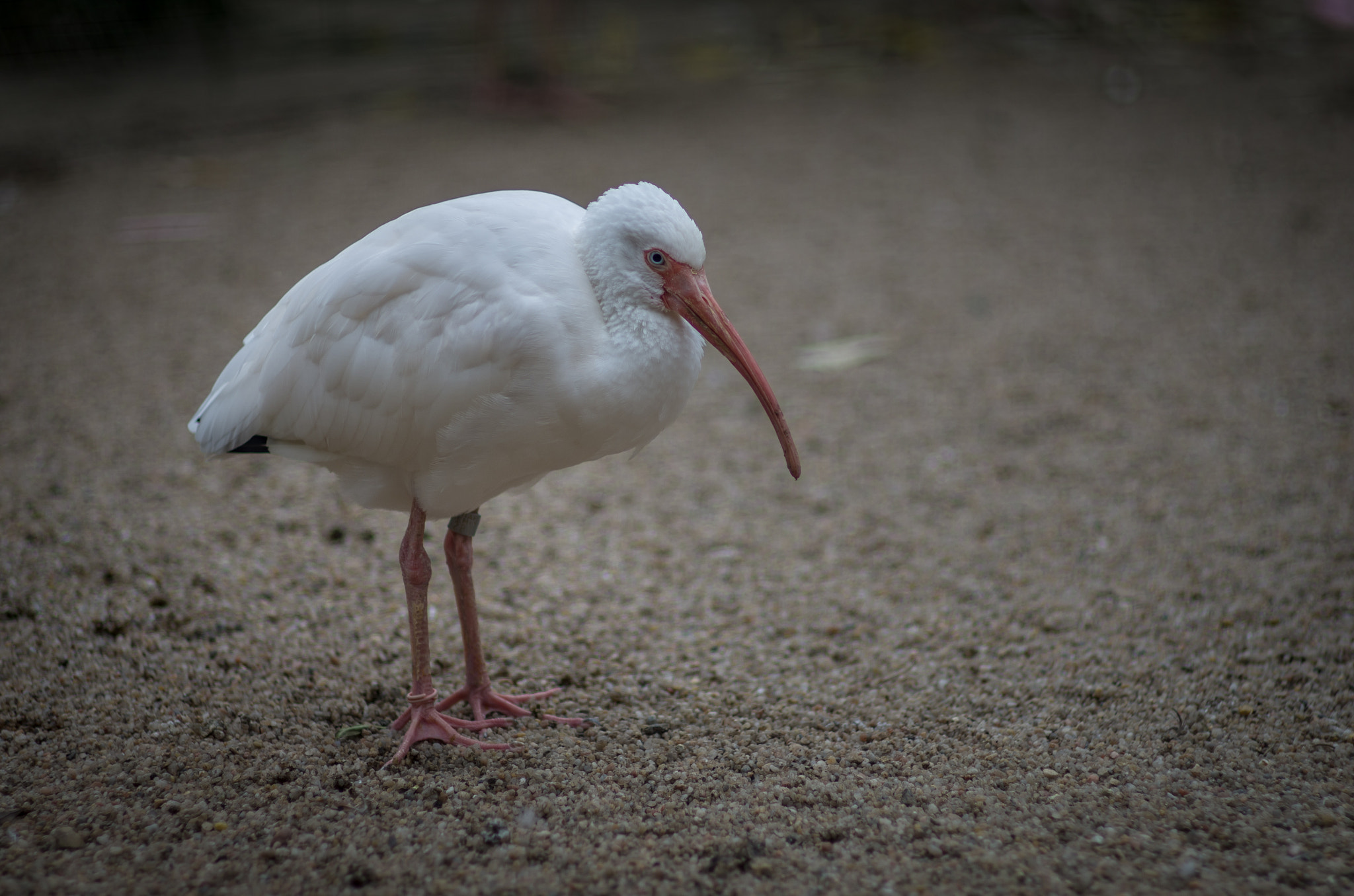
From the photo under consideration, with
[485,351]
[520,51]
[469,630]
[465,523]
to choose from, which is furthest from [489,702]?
[520,51]

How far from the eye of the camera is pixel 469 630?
292 cm

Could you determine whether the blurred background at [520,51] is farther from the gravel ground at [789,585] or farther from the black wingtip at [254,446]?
the black wingtip at [254,446]

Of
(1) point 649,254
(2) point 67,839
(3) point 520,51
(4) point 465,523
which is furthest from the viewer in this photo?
(3) point 520,51

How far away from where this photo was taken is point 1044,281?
19.5 feet

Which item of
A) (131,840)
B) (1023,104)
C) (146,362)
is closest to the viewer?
(131,840)

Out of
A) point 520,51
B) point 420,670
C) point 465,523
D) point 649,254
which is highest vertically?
point 520,51

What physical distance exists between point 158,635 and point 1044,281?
4901 millimetres

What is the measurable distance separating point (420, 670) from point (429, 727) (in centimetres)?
15

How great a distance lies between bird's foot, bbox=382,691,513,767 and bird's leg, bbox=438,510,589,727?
0.14 metres

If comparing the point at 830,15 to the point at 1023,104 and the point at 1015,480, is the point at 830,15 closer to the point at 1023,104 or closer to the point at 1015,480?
the point at 1023,104

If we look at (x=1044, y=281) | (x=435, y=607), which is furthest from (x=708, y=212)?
(x=435, y=607)

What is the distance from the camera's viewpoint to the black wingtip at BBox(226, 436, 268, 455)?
2.78 meters

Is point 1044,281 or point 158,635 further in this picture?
point 1044,281

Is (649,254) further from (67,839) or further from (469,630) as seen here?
(67,839)
